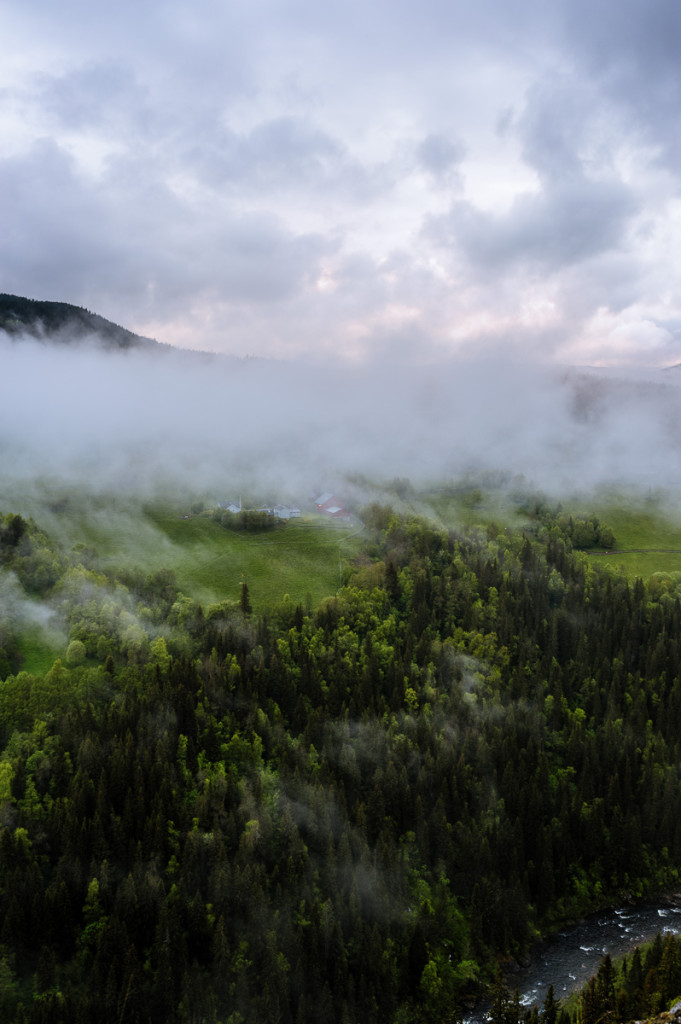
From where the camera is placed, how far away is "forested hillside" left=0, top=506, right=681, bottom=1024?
85.2 meters

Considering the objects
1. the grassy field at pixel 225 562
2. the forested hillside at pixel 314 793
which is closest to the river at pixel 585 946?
the forested hillside at pixel 314 793

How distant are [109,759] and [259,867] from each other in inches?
1187

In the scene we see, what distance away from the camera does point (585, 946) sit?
10481cm

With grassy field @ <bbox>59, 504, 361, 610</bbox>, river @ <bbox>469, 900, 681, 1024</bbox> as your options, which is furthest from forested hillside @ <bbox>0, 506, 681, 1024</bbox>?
grassy field @ <bbox>59, 504, 361, 610</bbox>

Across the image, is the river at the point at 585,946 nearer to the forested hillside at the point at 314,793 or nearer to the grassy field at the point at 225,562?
the forested hillside at the point at 314,793

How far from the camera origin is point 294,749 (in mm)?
114312

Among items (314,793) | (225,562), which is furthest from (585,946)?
(225,562)

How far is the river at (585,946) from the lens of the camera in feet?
316

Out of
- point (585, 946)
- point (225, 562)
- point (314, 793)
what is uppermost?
point (225, 562)

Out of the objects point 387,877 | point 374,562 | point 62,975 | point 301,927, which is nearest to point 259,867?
point 301,927

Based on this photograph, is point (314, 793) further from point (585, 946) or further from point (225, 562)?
point (225, 562)

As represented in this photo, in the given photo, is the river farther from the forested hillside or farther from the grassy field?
the grassy field

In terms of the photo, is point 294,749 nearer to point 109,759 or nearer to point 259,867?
point 259,867

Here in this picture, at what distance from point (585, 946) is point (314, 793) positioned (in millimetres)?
53301
